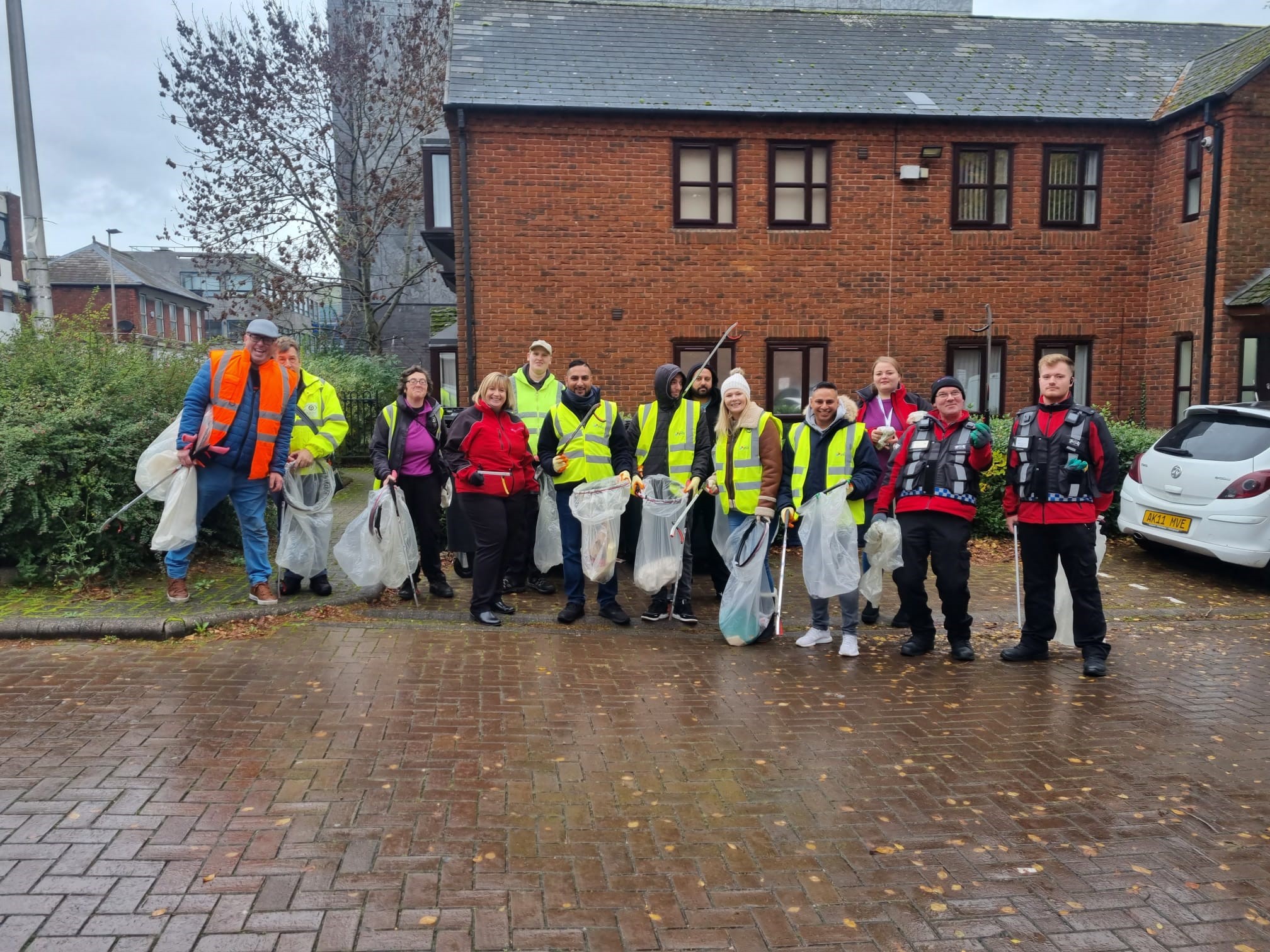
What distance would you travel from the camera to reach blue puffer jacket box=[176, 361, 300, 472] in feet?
22.3

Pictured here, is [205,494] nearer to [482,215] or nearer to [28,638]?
[28,638]

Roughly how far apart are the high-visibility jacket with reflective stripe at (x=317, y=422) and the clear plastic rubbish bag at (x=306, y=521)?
108 mm


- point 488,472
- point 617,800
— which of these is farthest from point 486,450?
point 617,800

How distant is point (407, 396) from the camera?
24.8 ft

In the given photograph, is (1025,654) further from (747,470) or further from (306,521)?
(306,521)

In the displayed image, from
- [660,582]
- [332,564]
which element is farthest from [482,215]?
[660,582]

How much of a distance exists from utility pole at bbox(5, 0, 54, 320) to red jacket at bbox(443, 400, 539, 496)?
6.24m

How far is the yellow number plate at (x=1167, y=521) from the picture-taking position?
28.5 ft

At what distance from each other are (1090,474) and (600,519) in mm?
3324

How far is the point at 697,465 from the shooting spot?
23.3 ft

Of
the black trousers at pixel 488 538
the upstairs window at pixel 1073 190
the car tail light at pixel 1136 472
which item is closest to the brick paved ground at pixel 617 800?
the black trousers at pixel 488 538

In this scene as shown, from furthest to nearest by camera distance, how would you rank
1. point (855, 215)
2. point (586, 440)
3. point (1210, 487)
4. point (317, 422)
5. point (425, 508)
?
1. point (855, 215)
2. point (1210, 487)
3. point (425, 508)
4. point (317, 422)
5. point (586, 440)

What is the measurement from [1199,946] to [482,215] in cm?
1249

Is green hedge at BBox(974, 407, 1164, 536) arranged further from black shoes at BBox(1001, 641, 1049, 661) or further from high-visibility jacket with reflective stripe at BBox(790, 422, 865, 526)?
high-visibility jacket with reflective stripe at BBox(790, 422, 865, 526)
